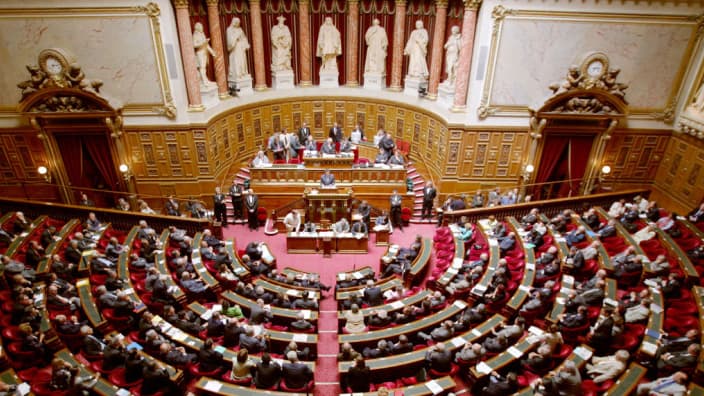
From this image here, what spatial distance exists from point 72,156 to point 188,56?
496 centimetres

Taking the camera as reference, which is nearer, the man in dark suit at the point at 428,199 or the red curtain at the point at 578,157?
the man in dark suit at the point at 428,199

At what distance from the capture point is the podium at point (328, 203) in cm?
1348

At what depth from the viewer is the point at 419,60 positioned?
16.7 meters

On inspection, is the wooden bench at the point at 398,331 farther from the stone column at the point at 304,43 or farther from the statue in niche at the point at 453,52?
the stone column at the point at 304,43

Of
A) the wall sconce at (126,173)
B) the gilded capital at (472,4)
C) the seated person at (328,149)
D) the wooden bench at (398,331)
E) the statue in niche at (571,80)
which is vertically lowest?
the wooden bench at (398,331)

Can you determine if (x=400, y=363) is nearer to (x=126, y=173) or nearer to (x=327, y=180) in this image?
(x=327, y=180)

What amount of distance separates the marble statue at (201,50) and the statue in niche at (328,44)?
4.27 m

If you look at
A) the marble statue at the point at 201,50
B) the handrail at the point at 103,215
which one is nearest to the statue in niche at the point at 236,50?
the marble statue at the point at 201,50

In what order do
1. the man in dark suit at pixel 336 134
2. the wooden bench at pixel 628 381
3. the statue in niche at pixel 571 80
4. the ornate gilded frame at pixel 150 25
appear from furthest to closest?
the man in dark suit at pixel 336 134
the statue in niche at pixel 571 80
the ornate gilded frame at pixel 150 25
the wooden bench at pixel 628 381

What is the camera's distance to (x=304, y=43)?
17203 millimetres

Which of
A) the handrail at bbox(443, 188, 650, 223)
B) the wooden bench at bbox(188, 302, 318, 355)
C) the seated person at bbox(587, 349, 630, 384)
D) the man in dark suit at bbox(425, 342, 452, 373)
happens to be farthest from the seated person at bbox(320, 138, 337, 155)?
the seated person at bbox(587, 349, 630, 384)

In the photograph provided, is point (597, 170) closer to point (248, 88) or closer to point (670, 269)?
point (670, 269)

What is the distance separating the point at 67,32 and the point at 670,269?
16541mm

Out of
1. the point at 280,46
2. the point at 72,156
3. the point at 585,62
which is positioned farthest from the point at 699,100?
the point at 72,156
